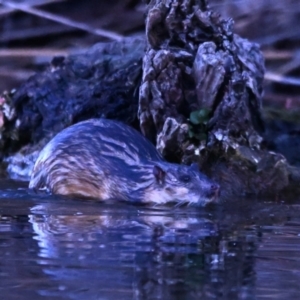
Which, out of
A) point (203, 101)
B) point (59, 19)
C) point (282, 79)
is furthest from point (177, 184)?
point (59, 19)

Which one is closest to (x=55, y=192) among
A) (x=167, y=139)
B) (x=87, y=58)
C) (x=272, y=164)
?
(x=167, y=139)

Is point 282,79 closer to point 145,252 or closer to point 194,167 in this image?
point 194,167

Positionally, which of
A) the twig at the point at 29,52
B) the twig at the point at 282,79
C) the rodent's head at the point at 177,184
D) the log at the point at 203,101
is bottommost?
the rodent's head at the point at 177,184

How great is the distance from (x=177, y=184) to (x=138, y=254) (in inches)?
78.7

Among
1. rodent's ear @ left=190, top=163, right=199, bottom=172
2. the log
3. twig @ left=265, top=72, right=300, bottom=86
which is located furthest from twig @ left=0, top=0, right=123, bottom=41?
rodent's ear @ left=190, top=163, right=199, bottom=172

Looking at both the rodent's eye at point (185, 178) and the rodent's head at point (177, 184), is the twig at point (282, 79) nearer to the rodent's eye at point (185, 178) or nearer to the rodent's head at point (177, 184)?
the rodent's head at point (177, 184)

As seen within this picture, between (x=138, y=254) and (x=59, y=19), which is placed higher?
(x=59, y=19)

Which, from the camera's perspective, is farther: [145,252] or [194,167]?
[194,167]

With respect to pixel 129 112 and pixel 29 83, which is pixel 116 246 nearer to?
pixel 129 112

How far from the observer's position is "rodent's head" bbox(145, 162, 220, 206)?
518 cm

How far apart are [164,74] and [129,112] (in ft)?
2.56

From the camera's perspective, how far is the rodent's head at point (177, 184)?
5184mm

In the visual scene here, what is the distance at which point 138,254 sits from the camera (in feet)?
10.8

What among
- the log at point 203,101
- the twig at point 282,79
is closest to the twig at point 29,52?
the twig at point 282,79
